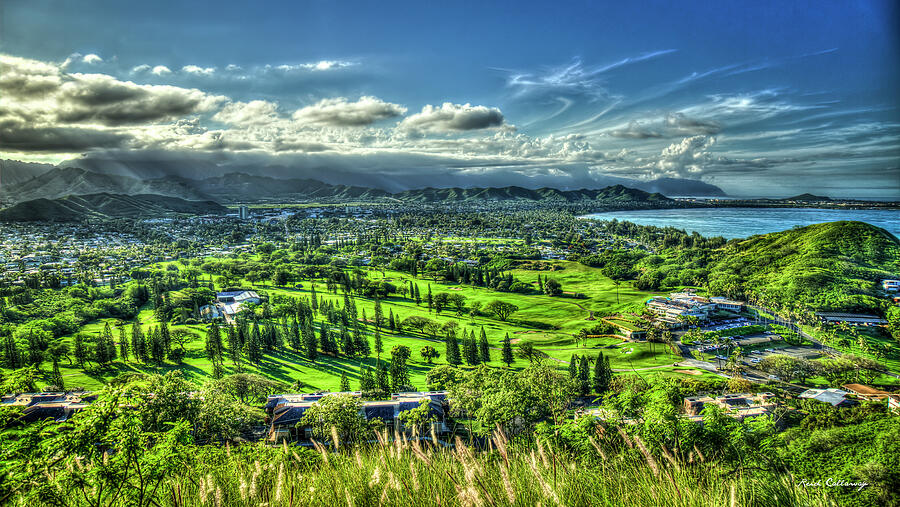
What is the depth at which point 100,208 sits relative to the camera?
13050 cm

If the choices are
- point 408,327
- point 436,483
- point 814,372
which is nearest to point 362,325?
point 408,327

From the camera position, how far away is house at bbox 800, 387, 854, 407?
20375 millimetres

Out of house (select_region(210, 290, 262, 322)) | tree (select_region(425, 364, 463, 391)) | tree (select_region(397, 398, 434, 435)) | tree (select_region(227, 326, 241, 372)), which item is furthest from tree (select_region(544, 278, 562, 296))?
tree (select_region(397, 398, 434, 435))

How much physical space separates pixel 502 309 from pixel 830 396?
25.6 metres

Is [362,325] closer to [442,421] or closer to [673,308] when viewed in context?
[442,421]

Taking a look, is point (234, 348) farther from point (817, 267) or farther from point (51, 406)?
point (817, 267)

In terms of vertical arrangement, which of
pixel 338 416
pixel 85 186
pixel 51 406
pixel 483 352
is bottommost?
pixel 483 352

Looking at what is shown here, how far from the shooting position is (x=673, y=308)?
38.9m

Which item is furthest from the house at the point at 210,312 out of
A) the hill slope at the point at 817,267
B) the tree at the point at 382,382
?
the hill slope at the point at 817,267

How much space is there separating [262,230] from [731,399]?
11868cm

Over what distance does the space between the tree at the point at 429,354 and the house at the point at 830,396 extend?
70.0 ft

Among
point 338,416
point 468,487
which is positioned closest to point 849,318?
point 338,416

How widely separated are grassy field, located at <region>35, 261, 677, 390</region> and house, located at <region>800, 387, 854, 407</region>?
694 centimetres

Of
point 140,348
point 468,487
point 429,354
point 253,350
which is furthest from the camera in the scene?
point 429,354
